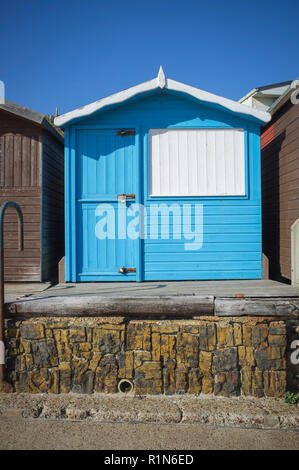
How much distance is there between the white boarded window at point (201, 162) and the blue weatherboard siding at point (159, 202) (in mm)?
111

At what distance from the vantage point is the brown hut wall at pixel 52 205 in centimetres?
585

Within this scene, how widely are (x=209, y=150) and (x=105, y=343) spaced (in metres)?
3.37

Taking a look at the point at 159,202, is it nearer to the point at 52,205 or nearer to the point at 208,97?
the point at 208,97

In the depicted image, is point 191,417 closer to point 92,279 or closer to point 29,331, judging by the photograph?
point 29,331

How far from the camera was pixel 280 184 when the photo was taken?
6.00 metres

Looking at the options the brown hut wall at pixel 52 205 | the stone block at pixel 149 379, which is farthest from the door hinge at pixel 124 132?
the stone block at pixel 149 379

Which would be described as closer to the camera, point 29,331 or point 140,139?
point 29,331

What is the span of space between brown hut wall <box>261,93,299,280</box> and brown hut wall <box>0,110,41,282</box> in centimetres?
404

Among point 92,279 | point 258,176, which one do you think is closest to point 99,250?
point 92,279

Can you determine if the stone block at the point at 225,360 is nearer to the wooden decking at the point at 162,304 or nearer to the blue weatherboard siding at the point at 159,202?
the wooden decking at the point at 162,304

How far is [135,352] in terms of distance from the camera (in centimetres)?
420

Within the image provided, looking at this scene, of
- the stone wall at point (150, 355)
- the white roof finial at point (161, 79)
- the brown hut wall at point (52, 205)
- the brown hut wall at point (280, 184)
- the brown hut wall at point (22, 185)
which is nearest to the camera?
the stone wall at point (150, 355)

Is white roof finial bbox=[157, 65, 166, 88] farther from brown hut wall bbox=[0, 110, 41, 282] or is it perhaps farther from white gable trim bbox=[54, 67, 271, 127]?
brown hut wall bbox=[0, 110, 41, 282]

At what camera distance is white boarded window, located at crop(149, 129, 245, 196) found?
18.4ft
